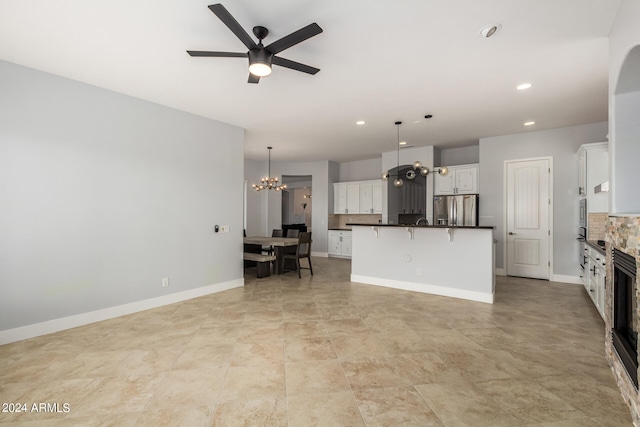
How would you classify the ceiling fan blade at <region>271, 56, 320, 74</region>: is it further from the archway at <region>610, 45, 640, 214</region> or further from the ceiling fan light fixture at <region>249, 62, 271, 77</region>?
the archway at <region>610, 45, 640, 214</region>

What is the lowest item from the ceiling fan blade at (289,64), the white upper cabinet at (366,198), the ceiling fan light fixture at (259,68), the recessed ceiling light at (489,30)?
the white upper cabinet at (366,198)

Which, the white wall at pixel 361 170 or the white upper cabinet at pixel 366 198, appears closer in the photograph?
the white upper cabinet at pixel 366 198

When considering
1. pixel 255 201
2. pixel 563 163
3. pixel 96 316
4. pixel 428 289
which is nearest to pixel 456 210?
pixel 563 163

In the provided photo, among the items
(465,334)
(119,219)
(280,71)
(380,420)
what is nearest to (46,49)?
(119,219)

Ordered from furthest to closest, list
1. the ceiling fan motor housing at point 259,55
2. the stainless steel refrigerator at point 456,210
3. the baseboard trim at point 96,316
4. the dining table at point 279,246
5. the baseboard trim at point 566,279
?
the stainless steel refrigerator at point 456,210, the dining table at point 279,246, the baseboard trim at point 566,279, the baseboard trim at point 96,316, the ceiling fan motor housing at point 259,55

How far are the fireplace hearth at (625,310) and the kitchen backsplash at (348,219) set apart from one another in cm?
632

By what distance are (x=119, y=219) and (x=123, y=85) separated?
1.69 m

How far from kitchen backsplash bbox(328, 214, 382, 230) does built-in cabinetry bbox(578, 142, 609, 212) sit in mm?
4719

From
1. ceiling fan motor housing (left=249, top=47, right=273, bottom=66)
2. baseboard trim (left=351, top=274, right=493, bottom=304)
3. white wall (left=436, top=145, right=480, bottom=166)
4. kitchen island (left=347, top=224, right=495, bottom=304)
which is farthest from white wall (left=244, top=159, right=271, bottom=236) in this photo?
ceiling fan motor housing (left=249, top=47, right=273, bottom=66)

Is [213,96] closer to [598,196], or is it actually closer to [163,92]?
[163,92]

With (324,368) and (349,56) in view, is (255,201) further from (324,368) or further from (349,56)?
(324,368)

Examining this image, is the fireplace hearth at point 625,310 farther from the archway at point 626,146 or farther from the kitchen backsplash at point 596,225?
the kitchen backsplash at point 596,225

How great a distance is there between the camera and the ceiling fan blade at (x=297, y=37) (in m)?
2.12

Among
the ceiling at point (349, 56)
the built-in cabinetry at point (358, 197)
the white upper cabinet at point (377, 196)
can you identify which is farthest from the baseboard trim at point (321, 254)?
the ceiling at point (349, 56)
